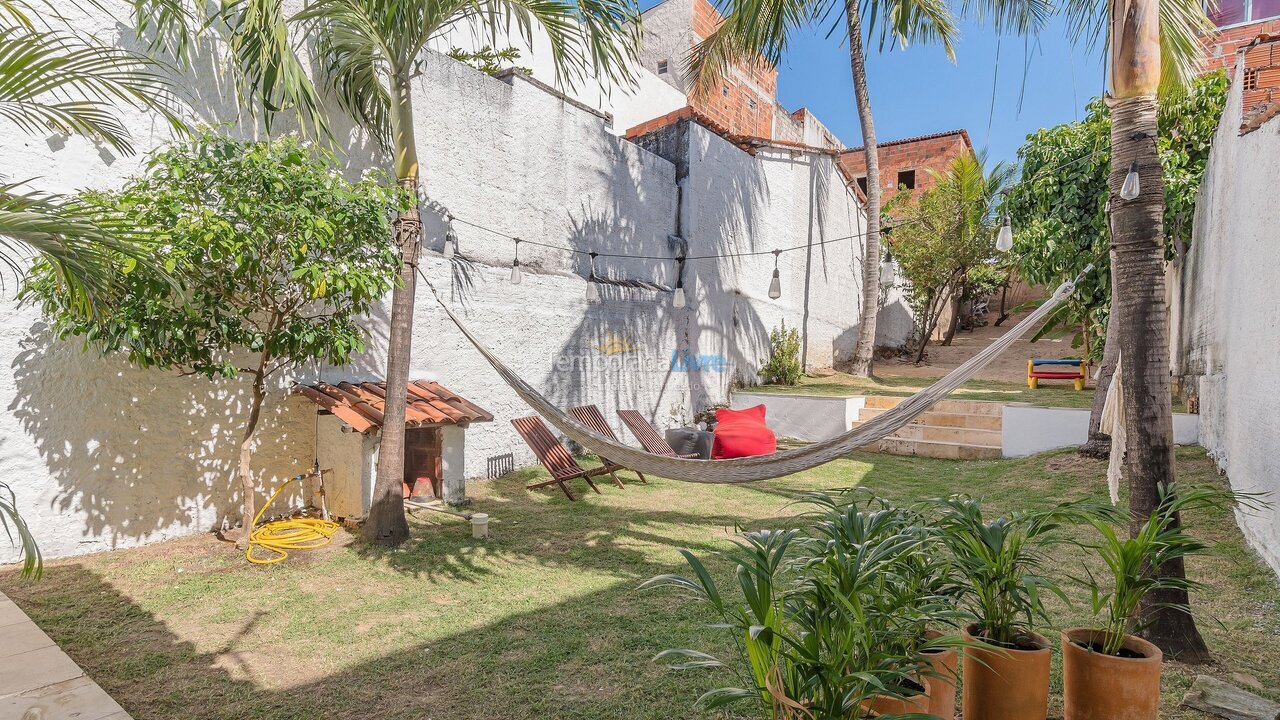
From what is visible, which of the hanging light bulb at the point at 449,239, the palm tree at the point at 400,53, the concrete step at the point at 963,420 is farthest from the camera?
the concrete step at the point at 963,420

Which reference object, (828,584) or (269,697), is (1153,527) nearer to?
(828,584)

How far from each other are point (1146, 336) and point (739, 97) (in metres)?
13.9

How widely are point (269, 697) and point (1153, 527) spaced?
137 inches

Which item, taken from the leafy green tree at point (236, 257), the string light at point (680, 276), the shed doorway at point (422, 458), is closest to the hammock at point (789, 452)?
the leafy green tree at point (236, 257)

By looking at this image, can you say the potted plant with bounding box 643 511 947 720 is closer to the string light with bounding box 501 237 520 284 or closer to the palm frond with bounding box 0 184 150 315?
the palm frond with bounding box 0 184 150 315

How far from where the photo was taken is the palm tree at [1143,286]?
8.89ft

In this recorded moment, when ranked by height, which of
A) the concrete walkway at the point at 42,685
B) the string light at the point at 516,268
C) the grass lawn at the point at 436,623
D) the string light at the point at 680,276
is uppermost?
the string light at the point at 680,276

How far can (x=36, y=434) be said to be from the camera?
3947 millimetres

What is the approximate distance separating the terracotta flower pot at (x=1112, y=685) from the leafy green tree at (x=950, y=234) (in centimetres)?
1322

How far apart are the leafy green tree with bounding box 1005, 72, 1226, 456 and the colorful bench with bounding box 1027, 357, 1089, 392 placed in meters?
1.33

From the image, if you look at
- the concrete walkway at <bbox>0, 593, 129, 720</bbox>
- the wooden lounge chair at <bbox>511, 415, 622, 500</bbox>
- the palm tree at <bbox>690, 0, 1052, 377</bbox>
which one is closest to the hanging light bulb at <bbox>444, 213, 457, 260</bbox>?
the wooden lounge chair at <bbox>511, 415, 622, 500</bbox>

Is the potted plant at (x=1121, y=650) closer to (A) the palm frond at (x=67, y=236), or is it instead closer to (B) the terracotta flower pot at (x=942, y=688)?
(B) the terracotta flower pot at (x=942, y=688)

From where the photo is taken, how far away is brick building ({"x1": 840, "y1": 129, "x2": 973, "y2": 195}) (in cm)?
1806

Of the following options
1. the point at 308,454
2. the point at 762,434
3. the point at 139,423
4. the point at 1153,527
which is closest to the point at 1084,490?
the point at 762,434
